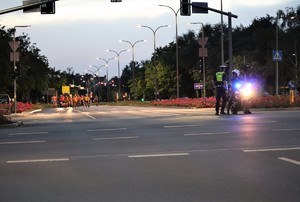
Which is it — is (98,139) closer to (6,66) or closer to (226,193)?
(226,193)

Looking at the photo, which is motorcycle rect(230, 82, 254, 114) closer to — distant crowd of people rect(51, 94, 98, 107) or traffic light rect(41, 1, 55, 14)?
traffic light rect(41, 1, 55, 14)

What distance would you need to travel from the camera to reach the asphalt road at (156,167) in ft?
23.3

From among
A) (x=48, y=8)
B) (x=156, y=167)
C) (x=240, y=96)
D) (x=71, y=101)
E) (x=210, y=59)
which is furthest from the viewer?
(x=71, y=101)

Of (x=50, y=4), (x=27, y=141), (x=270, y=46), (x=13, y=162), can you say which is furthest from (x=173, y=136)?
(x=270, y=46)

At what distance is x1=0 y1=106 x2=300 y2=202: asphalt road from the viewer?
23.3 ft

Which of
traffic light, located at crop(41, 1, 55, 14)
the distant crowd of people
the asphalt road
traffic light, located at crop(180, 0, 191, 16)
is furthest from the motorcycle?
the distant crowd of people

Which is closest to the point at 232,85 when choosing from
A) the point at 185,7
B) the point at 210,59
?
the point at 185,7

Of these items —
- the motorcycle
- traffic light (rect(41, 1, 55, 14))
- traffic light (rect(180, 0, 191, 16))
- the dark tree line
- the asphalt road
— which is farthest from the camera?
the dark tree line

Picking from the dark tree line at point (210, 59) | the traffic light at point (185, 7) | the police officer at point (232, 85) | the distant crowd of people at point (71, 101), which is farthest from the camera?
the distant crowd of people at point (71, 101)

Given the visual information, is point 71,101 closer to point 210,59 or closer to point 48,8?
point 210,59

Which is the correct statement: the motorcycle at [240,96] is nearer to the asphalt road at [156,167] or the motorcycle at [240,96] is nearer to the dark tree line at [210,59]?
the asphalt road at [156,167]

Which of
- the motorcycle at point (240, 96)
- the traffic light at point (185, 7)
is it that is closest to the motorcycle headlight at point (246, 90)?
the motorcycle at point (240, 96)

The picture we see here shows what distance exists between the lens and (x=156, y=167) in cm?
918

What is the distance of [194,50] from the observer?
84562 millimetres
